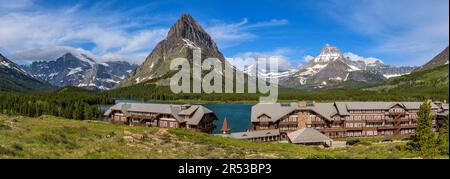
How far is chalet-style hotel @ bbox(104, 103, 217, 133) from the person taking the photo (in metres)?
93.3

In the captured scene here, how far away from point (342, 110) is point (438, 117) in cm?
3209

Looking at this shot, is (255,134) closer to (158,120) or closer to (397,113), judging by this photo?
(158,120)

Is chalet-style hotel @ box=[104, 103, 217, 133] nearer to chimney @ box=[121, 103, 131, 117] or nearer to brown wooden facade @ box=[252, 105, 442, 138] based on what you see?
chimney @ box=[121, 103, 131, 117]

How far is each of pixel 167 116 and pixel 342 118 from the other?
163 ft

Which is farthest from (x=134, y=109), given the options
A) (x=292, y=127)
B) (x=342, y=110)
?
(x=342, y=110)

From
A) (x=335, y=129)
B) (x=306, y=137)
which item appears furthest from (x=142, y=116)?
(x=335, y=129)

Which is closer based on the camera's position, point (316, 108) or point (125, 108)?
point (316, 108)

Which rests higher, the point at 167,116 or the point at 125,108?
the point at 125,108

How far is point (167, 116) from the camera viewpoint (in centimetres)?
9888

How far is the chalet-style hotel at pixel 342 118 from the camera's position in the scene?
9900cm

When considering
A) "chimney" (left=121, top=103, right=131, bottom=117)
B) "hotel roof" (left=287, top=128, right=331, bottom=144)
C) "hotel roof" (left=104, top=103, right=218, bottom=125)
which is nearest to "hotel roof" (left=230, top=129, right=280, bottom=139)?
"hotel roof" (left=287, top=128, right=331, bottom=144)

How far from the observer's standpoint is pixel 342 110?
105 m
